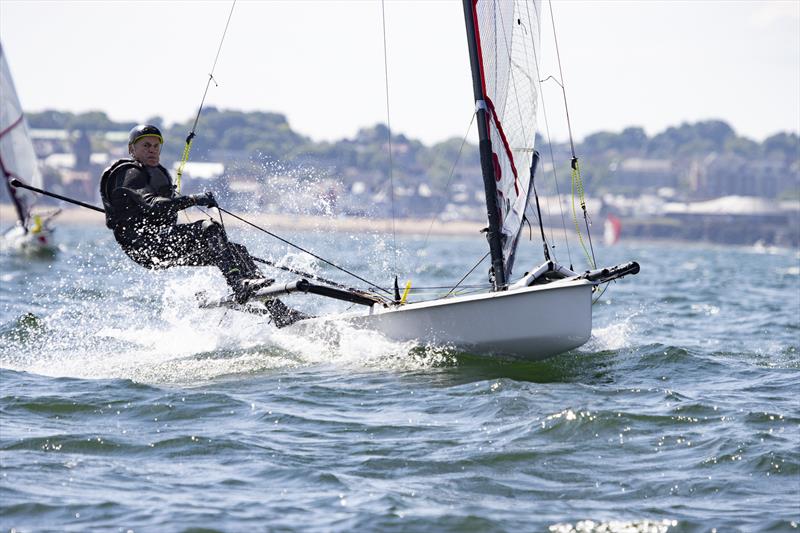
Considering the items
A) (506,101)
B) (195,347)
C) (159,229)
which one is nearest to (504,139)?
(506,101)

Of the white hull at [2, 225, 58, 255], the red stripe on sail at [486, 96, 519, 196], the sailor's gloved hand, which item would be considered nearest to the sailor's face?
the sailor's gloved hand

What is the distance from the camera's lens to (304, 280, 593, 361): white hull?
698 cm

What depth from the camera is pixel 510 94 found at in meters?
8.19

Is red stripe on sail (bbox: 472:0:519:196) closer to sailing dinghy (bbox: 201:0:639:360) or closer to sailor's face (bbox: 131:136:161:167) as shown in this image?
sailing dinghy (bbox: 201:0:639:360)

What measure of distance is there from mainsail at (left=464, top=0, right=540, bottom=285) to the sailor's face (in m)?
2.21

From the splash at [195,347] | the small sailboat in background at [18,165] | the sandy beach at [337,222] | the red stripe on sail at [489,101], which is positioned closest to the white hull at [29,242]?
the small sailboat in background at [18,165]

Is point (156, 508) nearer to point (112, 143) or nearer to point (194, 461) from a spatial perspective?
point (194, 461)

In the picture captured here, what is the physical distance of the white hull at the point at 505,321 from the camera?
6980mm

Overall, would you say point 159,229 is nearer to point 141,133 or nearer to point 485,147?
point 141,133

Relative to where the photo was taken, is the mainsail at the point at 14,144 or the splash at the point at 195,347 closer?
the splash at the point at 195,347

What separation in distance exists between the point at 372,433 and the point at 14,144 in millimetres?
20568

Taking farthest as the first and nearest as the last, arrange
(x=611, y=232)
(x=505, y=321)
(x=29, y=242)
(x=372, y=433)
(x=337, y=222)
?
1. (x=611, y=232)
2. (x=337, y=222)
3. (x=29, y=242)
4. (x=505, y=321)
5. (x=372, y=433)

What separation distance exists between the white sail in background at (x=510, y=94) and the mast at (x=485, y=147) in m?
0.05

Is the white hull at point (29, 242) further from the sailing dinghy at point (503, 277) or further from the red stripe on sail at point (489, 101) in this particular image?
the red stripe on sail at point (489, 101)
